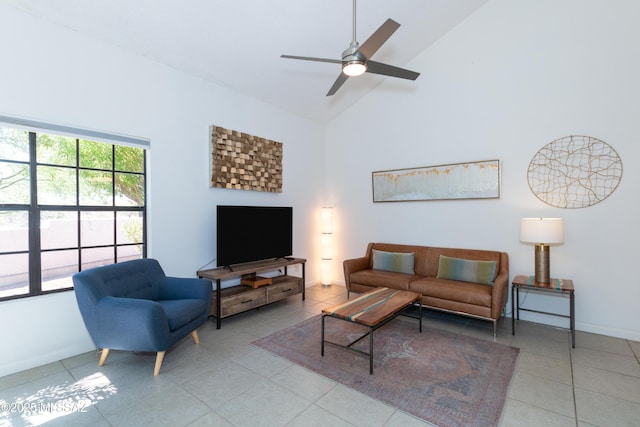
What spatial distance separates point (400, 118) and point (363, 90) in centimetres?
81

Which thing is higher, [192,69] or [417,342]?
[192,69]

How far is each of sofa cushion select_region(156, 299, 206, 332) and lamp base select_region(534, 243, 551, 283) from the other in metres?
3.64

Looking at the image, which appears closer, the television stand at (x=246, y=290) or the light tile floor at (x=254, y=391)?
the light tile floor at (x=254, y=391)

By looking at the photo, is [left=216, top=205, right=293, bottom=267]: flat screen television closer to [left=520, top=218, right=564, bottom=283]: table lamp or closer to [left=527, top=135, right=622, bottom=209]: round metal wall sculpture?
[left=520, top=218, right=564, bottom=283]: table lamp

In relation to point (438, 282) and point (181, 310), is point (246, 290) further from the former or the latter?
point (438, 282)

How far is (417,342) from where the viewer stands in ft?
10.3

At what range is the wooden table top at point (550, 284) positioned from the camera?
123 inches

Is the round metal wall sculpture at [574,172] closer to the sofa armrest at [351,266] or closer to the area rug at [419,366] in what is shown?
the area rug at [419,366]

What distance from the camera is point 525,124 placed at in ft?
12.3

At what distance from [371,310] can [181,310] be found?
174cm

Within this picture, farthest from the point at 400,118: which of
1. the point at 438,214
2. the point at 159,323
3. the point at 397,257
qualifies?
the point at 159,323

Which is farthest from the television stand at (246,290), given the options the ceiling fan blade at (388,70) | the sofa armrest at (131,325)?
the ceiling fan blade at (388,70)

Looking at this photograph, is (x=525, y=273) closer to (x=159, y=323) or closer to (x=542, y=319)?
(x=542, y=319)

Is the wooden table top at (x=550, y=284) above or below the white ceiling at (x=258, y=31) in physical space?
below
